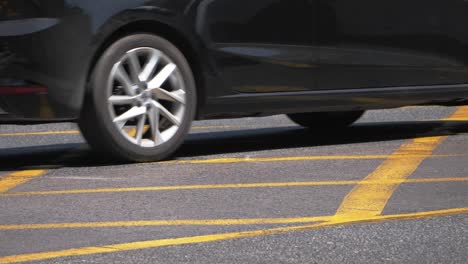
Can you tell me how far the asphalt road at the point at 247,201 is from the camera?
17.1 ft

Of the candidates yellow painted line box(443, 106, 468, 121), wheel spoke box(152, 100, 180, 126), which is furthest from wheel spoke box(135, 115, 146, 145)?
yellow painted line box(443, 106, 468, 121)

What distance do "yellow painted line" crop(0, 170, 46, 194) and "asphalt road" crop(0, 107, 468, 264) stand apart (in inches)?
0.4

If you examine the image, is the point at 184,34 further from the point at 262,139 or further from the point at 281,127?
the point at 281,127

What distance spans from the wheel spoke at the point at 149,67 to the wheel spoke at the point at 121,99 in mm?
142

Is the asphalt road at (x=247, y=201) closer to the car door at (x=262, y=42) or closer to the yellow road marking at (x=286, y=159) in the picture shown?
the yellow road marking at (x=286, y=159)

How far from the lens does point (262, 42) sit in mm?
8312

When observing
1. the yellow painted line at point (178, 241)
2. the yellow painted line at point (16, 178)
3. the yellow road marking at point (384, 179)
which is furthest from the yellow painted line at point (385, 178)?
the yellow painted line at point (16, 178)

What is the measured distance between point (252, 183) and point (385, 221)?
136 cm

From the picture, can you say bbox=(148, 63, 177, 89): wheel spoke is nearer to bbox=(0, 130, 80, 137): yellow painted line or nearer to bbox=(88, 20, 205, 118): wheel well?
bbox=(88, 20, 205, 118): wheel well

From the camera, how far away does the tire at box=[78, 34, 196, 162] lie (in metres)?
7.79

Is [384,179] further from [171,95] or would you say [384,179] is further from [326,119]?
[326,119]

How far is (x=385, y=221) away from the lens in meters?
5.82

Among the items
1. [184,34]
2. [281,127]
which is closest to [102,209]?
[184,34]

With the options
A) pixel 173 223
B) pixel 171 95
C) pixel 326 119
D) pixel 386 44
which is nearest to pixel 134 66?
pixel 171 95
